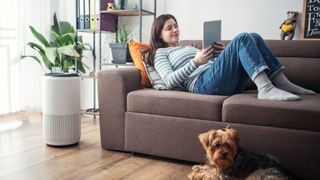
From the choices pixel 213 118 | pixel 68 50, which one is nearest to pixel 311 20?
pixel 213 118

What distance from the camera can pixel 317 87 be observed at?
216cm

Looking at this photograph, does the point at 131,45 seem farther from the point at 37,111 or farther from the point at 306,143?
the point at 37,111

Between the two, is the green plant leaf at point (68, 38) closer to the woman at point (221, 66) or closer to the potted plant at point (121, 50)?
the potted plant at point (121, 50)

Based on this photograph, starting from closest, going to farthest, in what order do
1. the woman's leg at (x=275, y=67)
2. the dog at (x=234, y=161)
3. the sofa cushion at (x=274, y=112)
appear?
the dog at (x=234, y=161)
the sofa cushion at (x=274, y=112)
the woman's leg at (x=275, y=67)

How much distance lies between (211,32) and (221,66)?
25cm

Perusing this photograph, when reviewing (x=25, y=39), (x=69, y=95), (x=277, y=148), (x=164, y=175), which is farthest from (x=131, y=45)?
(x=25, y=39)

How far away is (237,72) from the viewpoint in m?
1.88

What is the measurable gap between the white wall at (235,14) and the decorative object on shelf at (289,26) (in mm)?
86

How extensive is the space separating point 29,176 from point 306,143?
1.40 metres

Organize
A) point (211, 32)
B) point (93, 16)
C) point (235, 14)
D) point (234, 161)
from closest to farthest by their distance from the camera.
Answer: point (234, 161), point (211, 32), point (235, 14), point (93, 16)

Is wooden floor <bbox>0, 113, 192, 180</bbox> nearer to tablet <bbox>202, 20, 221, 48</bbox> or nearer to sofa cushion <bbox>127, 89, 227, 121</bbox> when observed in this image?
sofa cushion <bbox>127, 89, 227, 121</bbox>

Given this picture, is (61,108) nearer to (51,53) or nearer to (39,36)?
(51,53)

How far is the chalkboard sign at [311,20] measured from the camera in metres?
2.46

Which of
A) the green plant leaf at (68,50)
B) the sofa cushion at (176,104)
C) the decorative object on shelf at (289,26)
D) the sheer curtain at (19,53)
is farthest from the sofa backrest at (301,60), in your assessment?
the sheer curtain at (19,53)
